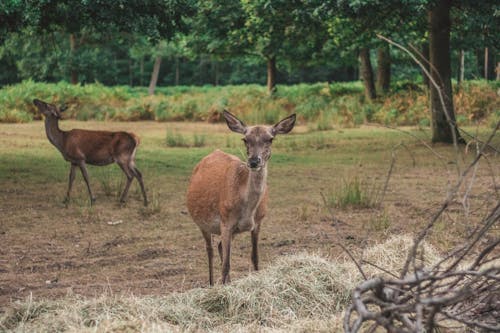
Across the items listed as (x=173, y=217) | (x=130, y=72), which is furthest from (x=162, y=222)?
(x=130, y=72)

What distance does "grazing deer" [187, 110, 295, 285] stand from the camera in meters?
6.85

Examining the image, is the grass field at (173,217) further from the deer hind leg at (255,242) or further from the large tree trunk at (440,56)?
the large tree trunk at (440,56)

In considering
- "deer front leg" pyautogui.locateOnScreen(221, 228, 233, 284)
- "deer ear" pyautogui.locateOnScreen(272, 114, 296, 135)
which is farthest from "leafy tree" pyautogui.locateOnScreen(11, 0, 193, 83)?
"deer front leg" pyautogui.locateOnScreen(221, 228, 233, 284)

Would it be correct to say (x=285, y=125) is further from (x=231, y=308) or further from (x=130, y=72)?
(x=130, y=72)

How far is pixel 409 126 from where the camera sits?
2342 cm

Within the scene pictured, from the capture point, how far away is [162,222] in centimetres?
1044

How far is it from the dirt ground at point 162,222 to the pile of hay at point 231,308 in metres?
0.67

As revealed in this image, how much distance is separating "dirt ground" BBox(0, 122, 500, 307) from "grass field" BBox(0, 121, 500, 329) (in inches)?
0.6

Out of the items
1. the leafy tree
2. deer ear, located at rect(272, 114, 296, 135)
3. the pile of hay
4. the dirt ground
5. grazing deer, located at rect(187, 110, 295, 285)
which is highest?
the leafy tree

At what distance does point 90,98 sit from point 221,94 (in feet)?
15.6

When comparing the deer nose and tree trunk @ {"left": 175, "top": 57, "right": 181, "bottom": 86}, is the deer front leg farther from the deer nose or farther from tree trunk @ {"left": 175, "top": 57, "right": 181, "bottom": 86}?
tree trunk @ {"left": 175, "top": 57, "right": 181, "bottom": 86}

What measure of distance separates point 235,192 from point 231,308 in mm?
1534

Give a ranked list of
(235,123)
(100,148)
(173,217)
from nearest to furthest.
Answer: (235,123) < (173,217) < (100,148)

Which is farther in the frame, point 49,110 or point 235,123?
point 49,110
